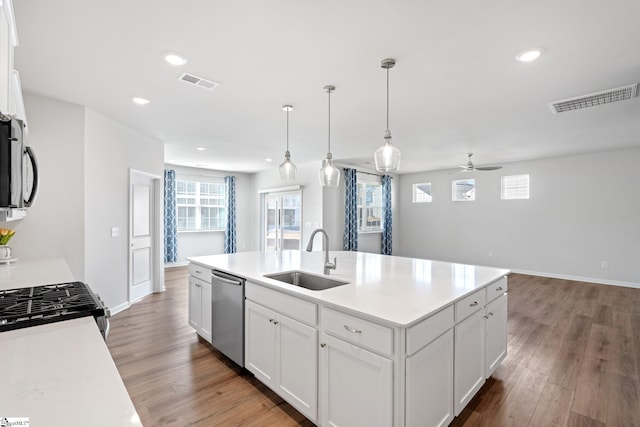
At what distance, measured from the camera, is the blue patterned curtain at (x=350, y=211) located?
23.9 ft

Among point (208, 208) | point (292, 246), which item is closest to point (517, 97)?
point (292, 246)

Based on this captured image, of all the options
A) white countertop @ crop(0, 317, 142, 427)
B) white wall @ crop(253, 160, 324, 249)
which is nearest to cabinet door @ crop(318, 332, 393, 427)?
white countertop @ crop(0, 317, 142, 427)

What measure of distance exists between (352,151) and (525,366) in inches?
165

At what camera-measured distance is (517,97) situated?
10.4ft

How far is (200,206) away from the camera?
26.5 ft

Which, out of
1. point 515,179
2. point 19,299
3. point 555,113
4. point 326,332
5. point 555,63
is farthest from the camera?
point 515,179

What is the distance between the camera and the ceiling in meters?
1.85

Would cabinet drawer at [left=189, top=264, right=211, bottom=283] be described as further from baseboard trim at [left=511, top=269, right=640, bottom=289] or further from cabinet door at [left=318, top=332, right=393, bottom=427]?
baseboard trim at [left=511, top=269, right=640, bottom=289]

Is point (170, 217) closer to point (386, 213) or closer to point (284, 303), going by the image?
point (386, 213)

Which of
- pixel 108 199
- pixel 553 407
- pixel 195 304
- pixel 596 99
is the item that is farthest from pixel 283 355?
pixel 596 99

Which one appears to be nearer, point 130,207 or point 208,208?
point 130,207

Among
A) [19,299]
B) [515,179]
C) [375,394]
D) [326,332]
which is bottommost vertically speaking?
[375,394]

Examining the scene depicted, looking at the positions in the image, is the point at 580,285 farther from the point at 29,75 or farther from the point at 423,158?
the point at 29,75

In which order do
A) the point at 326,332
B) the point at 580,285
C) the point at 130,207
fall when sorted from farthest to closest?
1. the point at 580,285
2. the point at 130,207
3. the point at 326,332
